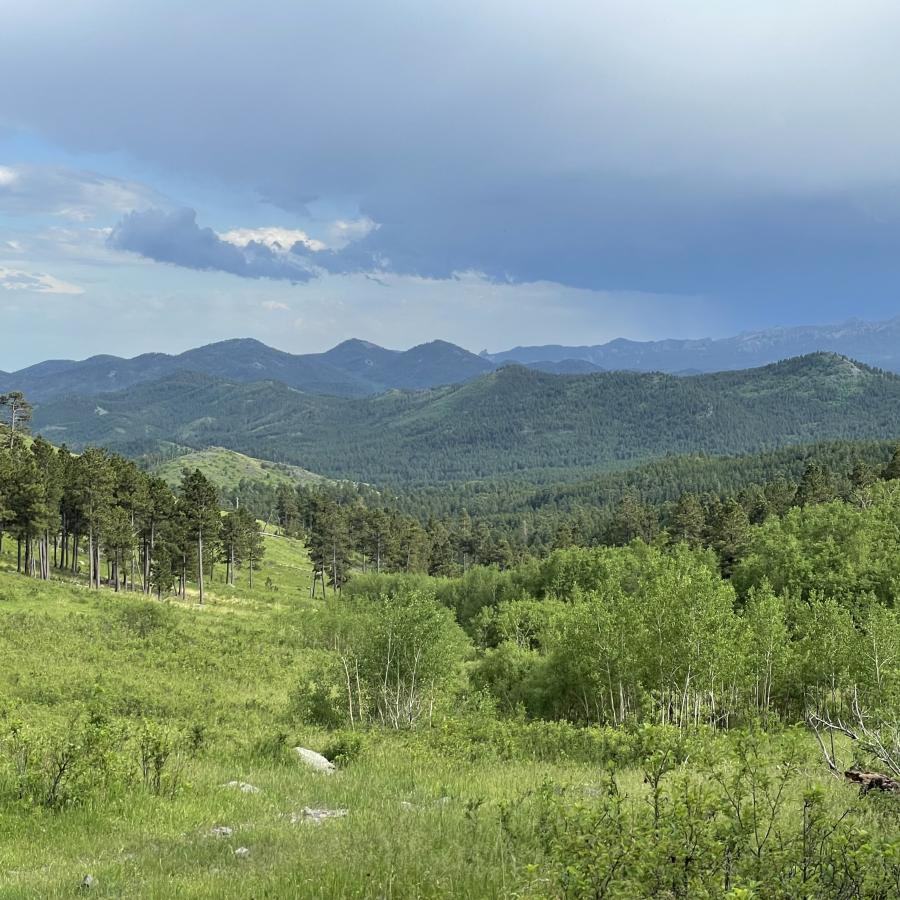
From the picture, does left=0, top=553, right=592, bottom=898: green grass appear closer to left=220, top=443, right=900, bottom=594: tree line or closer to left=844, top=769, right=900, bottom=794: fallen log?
left=844, top=769, right=900, bottom=794: fallen log

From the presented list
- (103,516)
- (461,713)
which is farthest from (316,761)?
(103,516)

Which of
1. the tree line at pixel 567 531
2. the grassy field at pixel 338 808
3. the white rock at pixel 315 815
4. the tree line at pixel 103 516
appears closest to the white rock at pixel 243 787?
the grassy field at pixel 338 808

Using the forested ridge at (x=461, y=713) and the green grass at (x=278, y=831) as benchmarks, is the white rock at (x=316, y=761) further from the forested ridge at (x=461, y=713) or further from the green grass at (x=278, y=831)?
the green grass at (x=278, y=831)

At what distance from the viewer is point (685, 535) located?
366 ft

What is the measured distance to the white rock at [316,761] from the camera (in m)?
17.1

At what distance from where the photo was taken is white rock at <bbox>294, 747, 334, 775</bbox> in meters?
17.1

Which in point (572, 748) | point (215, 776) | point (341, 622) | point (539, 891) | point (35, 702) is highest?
point (539, 891)

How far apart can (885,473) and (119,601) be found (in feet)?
397

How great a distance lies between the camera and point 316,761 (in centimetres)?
1814

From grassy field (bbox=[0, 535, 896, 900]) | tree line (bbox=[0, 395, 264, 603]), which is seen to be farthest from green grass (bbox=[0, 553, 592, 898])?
tree line (bbox=[0, 395, 264, 603])

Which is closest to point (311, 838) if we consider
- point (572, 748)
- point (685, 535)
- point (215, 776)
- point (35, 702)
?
point (215, 776)

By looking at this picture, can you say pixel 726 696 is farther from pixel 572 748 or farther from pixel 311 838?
pixel 311 838

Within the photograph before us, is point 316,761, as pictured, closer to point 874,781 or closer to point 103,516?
point 874,781

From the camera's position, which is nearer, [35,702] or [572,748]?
[572,748]
